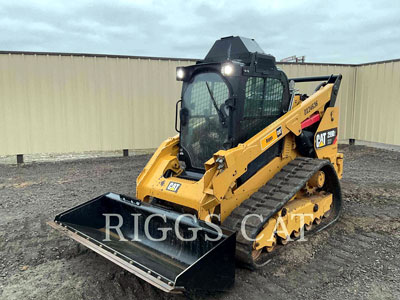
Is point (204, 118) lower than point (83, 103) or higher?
lower

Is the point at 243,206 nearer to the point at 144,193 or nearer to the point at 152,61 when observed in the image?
the point at 144,193

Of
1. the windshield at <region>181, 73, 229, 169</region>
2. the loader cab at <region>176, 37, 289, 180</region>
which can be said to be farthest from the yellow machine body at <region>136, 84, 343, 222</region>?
the windshield at <region>181, 73, 229, 169</region>

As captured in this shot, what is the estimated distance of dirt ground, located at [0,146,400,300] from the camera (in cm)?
318

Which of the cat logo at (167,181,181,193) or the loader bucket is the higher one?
the cat logo at (167,181,181,193)

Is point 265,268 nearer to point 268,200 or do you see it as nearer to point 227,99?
point 268,200

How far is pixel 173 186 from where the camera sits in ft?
12.6

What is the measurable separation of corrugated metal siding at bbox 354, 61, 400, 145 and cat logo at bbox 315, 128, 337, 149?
6.60 m

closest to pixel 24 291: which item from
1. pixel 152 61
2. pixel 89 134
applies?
pixel 89 134

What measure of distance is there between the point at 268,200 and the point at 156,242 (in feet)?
4.33

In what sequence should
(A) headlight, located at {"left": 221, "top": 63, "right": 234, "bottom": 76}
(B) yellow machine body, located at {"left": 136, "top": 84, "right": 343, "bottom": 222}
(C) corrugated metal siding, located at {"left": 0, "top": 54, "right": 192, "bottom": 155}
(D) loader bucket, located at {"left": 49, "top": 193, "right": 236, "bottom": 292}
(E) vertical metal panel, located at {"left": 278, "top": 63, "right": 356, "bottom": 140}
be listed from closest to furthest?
(D) loader bucket, located at {"left": 49, "top": 193, "right": 236, "bottom": 292}, (B) yellow machine body, located at {"left": 136, "top": 84, "right": 343, "bottom": 222}, (A) headlight, located at {"left": 221, "top": 63, "right": 234, "bottom": 76}, (C) corrugated metal siding, located at {"left": 0, "top": 54, "right": 192, "bottom": 155}, (E) vertical metal panel, located at {"left": 278, "top": 63, "right": 356, "bottom": 140}

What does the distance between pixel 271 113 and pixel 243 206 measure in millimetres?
1330

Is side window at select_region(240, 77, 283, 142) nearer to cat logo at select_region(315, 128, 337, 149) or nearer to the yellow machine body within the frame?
the yellow machine body

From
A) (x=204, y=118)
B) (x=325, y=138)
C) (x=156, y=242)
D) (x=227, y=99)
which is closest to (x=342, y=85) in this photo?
(x=325, y=138)

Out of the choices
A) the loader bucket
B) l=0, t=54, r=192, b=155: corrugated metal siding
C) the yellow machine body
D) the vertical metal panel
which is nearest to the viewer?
the loader bucket
